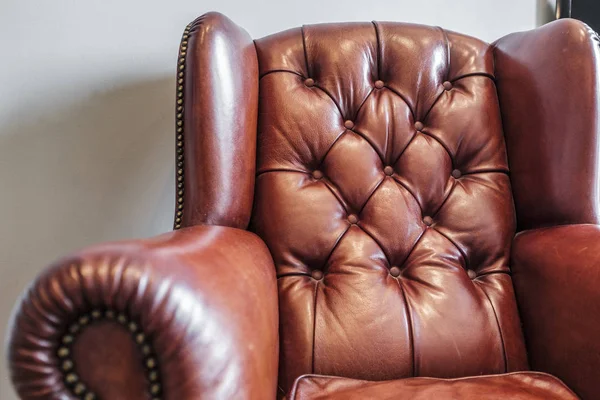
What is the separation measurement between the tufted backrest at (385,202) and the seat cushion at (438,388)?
0.17ft

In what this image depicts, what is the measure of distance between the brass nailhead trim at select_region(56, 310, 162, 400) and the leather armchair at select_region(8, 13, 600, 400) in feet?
0.39

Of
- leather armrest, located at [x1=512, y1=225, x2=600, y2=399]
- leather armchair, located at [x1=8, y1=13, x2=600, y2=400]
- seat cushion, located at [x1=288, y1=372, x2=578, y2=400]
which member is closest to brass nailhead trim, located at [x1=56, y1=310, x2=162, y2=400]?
leather armchair, located at [x1=8, y1=13, x2=600, y2=400]

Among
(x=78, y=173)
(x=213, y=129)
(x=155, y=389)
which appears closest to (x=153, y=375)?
(x=155, y=389)

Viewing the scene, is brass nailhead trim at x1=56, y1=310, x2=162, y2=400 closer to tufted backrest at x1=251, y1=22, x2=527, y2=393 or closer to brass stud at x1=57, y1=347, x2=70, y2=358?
brass stud at x1=57, y1=347, x2=70, y2=358

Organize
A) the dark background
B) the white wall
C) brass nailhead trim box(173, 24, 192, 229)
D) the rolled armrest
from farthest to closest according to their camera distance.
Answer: the dark background → the white wall → brass nailhead trim box(173, 24, 192, 229) → the rolled armrest

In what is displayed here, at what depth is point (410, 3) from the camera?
1129 millimetres

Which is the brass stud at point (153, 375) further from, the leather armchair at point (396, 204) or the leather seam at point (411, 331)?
the leather seam at point (411, 331)

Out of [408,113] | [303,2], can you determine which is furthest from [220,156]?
[303,2]

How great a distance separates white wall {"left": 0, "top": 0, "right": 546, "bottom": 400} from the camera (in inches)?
39.6

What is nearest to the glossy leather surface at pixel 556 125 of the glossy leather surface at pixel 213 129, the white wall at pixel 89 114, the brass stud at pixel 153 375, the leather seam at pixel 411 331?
the leather seam at pixel 411 331

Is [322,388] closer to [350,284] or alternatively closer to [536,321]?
[350,284]

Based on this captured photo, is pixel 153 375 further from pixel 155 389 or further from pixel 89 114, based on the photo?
pixel 89 114

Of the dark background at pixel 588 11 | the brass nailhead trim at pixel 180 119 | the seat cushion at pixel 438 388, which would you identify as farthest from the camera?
the dark background at pixel 588 11

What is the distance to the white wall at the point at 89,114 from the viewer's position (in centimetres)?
101
